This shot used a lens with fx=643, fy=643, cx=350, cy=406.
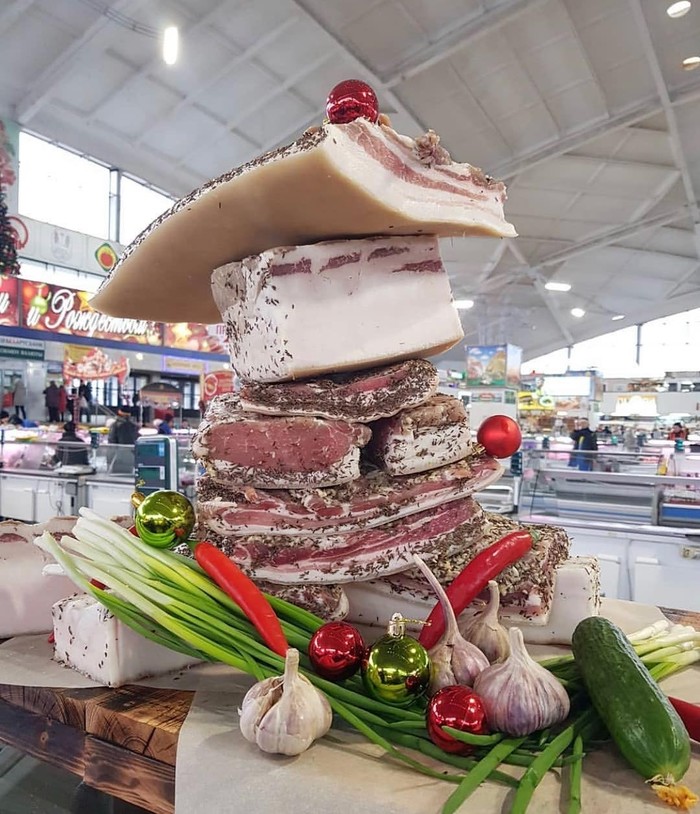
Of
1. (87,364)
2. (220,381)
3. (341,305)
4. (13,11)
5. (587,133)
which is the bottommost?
(341,305)

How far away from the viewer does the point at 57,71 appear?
28.9 feet

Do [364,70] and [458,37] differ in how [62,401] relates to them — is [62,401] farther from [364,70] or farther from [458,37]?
[458,37]

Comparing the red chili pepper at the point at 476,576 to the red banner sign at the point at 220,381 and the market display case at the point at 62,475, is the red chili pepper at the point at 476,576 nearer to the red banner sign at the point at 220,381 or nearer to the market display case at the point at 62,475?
the market display case at the point at 62,475

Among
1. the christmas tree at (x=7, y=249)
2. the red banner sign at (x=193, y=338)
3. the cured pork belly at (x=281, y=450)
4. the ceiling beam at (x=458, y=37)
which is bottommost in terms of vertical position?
the cured pork belly at (x=281, y=450)

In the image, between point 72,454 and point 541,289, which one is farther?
point 541,289

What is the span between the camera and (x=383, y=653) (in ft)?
3.34

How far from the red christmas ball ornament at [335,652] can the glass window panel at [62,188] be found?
472 inches

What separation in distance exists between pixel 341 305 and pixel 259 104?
8.58m

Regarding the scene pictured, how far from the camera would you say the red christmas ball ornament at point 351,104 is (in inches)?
49.6

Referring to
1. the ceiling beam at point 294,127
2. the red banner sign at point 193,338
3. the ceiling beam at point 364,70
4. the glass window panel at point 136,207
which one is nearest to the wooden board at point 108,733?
the ceiling beam at point 364,70

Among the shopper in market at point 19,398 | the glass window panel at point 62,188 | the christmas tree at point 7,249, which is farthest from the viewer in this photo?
the glass window panel at point 62,188

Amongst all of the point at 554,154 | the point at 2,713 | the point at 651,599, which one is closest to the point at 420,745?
the point at 2,713

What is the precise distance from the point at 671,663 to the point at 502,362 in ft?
24.0

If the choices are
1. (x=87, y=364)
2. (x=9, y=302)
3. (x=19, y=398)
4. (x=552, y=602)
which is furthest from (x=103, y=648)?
(x=19, y=398)
